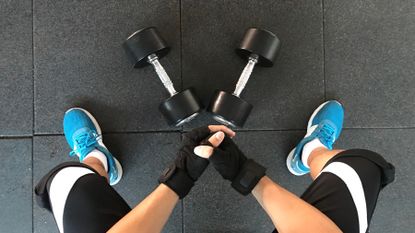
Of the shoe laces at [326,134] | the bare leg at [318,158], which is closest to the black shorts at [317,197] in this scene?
the bare leg at [318,158]

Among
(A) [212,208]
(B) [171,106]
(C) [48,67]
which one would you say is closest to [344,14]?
(B) [171,106]

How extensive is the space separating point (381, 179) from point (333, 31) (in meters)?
0.61

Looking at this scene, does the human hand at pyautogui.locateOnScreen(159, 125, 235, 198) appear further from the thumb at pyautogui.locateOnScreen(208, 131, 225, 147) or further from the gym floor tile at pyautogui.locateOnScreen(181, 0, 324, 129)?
the gym floor tile at pyautogui.locateOnScreen(181, 0, 324, 129)

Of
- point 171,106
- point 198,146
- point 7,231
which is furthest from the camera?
point 7,231

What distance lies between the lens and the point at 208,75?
4.23 ft

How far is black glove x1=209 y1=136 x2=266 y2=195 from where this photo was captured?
95cm

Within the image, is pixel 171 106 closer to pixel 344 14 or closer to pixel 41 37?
pixel 41 37

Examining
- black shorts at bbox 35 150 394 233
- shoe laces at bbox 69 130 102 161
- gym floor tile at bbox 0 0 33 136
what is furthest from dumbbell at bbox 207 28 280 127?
gym floor tile at bbox 0 0 33 136

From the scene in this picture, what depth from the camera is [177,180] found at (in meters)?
0.94

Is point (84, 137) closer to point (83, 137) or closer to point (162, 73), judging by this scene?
point (83, 137)

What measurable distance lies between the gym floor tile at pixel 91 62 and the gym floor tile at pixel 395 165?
81 cm

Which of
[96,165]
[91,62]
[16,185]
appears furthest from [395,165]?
[16,185]

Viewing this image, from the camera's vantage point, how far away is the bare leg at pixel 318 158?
1119 mm

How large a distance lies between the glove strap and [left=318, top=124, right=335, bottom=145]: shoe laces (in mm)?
556
